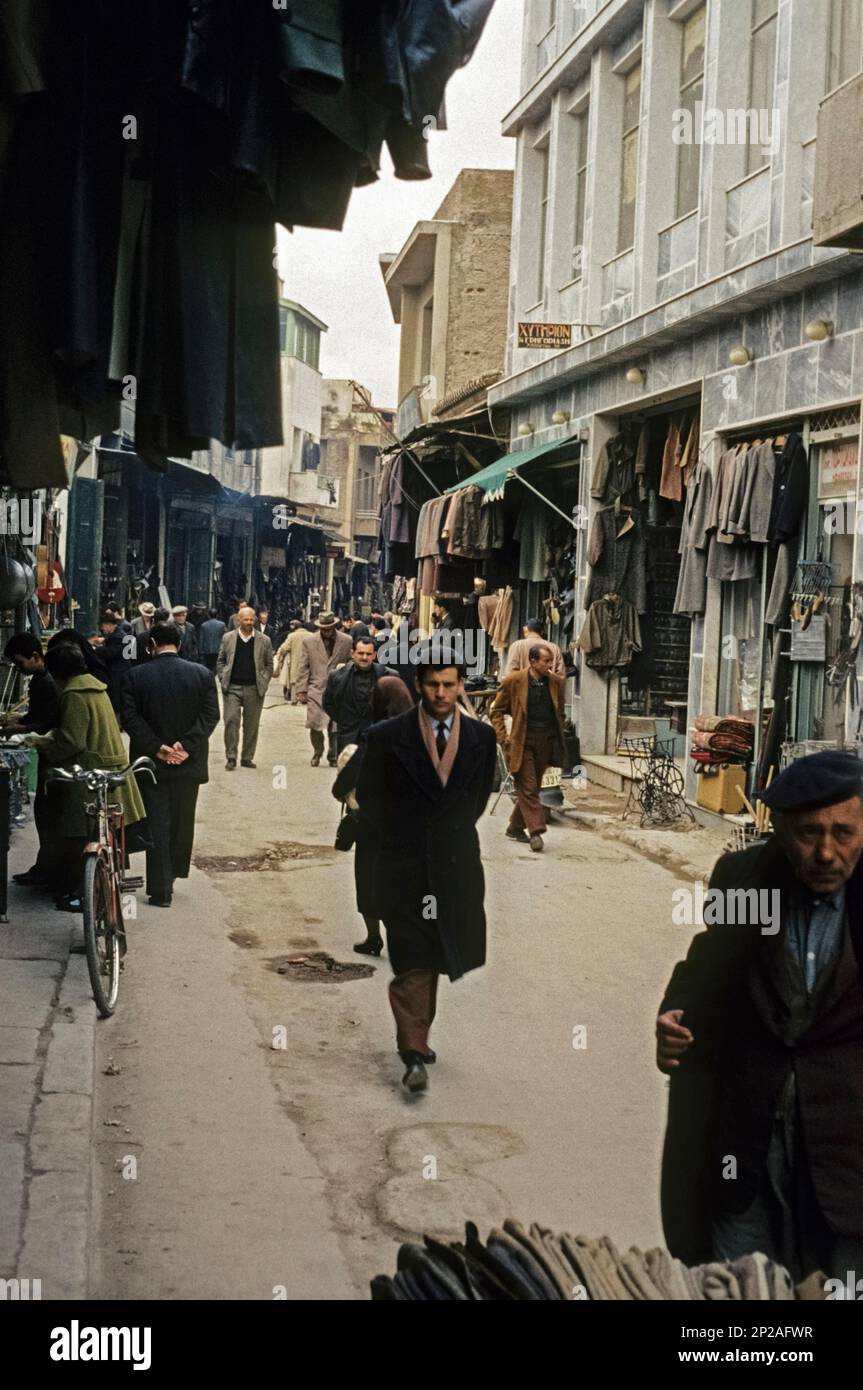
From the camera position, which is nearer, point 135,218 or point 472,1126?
point 135,218

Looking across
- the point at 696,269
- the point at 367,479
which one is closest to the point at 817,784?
the point at 696,269

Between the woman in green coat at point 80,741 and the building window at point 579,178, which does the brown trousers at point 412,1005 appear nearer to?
the woman in green coat at point 80,741

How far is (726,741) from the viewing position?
1398cm

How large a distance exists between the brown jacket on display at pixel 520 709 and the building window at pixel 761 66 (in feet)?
16.9

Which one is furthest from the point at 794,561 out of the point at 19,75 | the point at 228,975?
the point at 19,75

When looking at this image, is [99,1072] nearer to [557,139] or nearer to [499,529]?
[499,529]

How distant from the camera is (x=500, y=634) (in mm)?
22438

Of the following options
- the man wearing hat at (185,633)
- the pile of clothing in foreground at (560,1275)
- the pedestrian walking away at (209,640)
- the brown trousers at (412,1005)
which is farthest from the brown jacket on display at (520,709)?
the pedestrian walking away at (209,640)

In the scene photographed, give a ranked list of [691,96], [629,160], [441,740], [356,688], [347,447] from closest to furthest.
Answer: [441,740] → [356,688] → [691,96] → [629,160] → [347,447]

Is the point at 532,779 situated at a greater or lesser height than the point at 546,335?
lesser

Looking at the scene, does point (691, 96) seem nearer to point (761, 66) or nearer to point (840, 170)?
point (761, 66)

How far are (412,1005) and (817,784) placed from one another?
3.94 meters

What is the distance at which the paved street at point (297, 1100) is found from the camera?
517cm

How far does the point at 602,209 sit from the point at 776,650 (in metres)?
8.35
